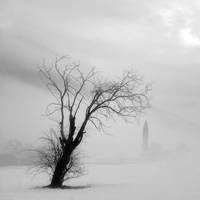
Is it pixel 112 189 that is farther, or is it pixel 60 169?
pixel 60 169

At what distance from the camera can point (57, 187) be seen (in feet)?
77.6

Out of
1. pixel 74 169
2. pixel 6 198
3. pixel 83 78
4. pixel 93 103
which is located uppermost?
pixel 83 78

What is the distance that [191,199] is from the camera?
1742 centimetres

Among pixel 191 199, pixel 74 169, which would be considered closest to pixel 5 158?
pixel 74 169

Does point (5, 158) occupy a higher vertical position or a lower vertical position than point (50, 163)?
higher

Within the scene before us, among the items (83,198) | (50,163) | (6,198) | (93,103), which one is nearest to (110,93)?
(93,103)

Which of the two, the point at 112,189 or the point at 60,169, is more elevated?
the point at 60,169

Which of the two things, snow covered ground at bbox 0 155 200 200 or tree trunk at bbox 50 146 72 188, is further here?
tree trunk at bbox 50 146 72 188

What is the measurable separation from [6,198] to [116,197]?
20.8 ft

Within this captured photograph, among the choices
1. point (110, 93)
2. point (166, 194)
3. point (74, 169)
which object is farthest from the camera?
point (74, 169)

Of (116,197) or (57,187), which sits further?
(57,187)

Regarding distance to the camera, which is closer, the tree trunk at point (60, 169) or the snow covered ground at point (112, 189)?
the snow covered ground at point (112, 189)

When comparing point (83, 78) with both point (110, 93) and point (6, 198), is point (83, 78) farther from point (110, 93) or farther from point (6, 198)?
point (6, 198)

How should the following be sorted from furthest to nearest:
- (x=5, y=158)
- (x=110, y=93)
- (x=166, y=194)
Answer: (x=5, y=158) → (x=110, y=93) → (x=166, y=194)
